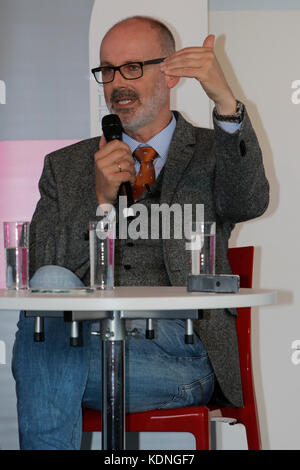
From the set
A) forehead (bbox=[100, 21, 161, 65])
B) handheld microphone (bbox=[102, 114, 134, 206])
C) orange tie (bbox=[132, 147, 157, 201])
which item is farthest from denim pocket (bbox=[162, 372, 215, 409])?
forehead (bbox=[100, 21, 161, 65])

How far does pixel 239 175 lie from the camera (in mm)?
2012

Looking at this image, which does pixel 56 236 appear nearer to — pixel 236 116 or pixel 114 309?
pixel 236 116

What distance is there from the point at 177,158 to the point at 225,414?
81cm

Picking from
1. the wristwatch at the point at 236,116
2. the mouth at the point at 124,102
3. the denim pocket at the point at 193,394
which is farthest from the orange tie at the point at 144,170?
the denim pocket at the point at 193,394

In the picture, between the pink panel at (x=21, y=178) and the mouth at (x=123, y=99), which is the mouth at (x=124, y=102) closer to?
the mouth at (x=123, y=99)

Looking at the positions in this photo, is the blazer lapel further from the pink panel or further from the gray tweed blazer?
the pink panel

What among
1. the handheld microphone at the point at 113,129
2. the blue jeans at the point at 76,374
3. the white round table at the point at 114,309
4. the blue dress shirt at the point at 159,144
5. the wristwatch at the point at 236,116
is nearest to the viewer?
the white round table at the point at 114,309

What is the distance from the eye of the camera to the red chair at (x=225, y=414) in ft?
5.81

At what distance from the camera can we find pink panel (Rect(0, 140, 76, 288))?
9.51 feet

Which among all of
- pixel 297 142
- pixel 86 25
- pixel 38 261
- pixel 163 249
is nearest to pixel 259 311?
pixel 297 142

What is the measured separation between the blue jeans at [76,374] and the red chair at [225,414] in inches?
1.2

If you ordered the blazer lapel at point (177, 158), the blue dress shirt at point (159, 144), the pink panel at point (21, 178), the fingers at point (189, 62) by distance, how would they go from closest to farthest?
the fingers at point (189, 62) < the blazer lapel at point (177, 158) < the blue dress shirt at point (159, 144) < the pink panel at point (21, 178)

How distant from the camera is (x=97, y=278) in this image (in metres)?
1.58

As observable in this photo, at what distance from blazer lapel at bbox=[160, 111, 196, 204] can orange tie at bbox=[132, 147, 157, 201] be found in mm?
84
